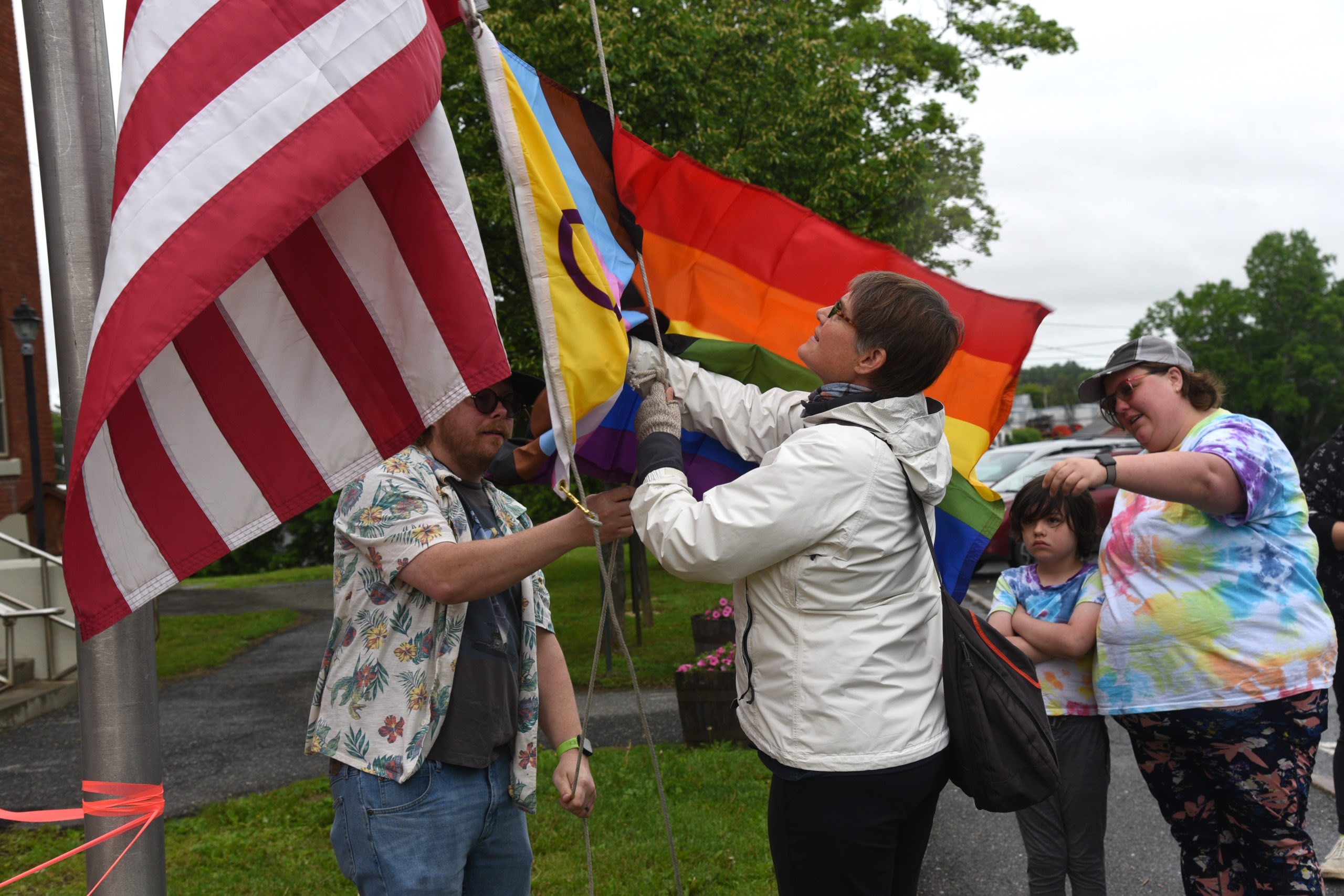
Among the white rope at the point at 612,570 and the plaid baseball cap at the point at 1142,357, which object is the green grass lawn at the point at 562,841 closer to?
the white rope at the point at 612,570

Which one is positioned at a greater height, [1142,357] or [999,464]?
[1142,357]

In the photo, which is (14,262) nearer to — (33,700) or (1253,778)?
(33,700)

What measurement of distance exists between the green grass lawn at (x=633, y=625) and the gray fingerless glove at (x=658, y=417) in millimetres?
3810

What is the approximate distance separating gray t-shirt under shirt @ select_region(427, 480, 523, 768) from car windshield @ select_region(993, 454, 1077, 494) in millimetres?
12960

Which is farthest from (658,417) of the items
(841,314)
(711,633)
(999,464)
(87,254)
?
(999,464)

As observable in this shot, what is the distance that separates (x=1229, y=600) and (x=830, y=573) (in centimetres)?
167

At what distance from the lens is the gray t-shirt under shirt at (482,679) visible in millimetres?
2314

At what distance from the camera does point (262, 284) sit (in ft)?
7.23

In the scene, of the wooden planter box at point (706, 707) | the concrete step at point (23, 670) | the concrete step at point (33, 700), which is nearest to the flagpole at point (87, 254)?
the wooden planter box at point (706, 707)

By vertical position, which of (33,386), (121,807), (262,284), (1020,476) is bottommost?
(121,807)

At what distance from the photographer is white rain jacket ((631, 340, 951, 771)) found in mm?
2029

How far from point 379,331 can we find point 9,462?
15.4m

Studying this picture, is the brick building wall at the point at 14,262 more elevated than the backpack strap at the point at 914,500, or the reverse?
the brick building wall at the point at 14,262

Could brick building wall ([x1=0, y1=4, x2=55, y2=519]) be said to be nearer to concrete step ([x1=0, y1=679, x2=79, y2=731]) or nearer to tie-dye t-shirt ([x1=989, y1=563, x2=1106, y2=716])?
concrete step ([x1=0, y1=679, x2=79, y2=731])
